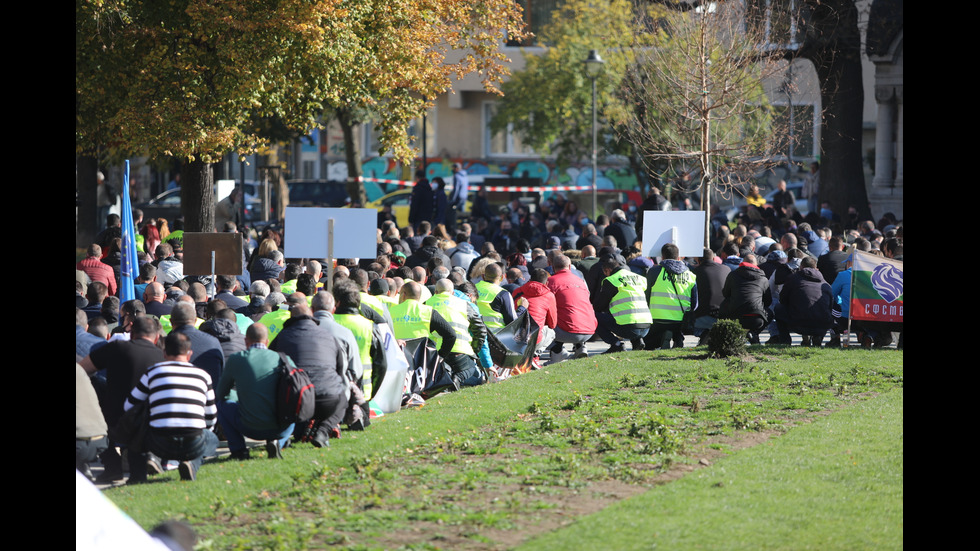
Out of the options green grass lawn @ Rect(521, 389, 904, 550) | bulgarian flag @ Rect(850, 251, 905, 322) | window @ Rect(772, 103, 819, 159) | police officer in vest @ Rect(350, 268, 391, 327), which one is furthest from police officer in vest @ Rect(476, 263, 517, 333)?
window @ Rect(772, 103, 819, 159)

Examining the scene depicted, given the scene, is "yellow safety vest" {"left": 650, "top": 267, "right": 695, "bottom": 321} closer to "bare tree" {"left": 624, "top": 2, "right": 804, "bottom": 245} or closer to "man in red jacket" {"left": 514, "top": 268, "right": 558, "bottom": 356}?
"man in red jacket" {"left": 514, "top": 268, "right": 558, "bottom": 356}

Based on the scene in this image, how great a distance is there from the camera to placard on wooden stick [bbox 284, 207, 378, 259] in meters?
12.6

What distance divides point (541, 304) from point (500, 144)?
37528mm

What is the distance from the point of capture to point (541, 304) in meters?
15.1

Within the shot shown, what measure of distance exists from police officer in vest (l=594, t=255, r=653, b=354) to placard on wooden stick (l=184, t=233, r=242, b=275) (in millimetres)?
5188

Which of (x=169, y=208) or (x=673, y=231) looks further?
(x=169, y=208)

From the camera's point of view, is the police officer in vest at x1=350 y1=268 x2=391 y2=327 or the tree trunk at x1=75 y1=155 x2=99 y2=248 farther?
the tree trunk at x1=75 y1=155 x2=99 y2=248

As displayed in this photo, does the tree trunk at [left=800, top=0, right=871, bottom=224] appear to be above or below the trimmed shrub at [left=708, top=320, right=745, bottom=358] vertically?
above

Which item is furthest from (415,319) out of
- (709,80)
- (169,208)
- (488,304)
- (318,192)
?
(318,192)

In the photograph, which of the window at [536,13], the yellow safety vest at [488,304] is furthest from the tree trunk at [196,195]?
the window at [536,13]

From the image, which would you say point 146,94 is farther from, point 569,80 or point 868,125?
point 868,125

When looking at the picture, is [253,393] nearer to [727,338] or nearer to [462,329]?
[462,329]
